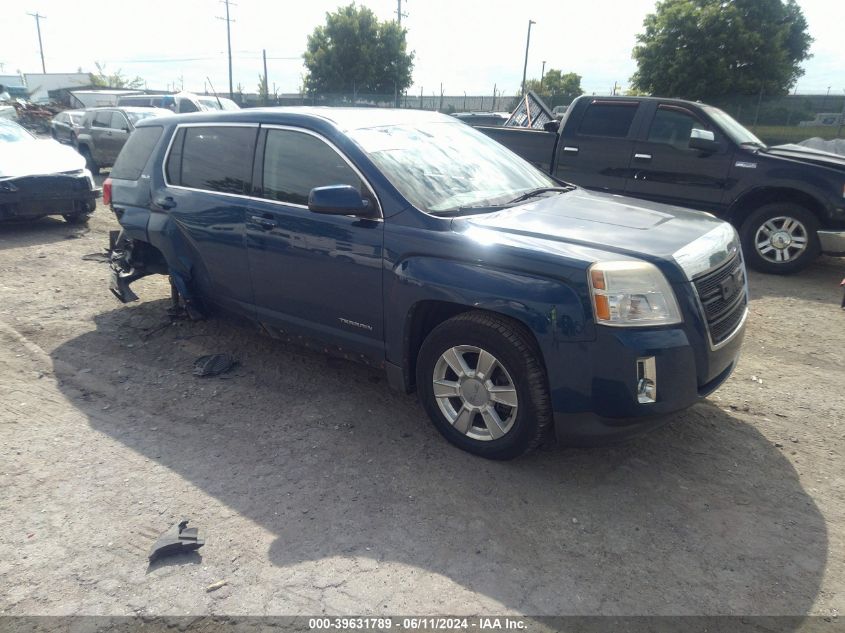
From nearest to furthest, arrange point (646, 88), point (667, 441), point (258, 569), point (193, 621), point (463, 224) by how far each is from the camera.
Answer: point (193, 621), point (258, 569), point (463, 224), point (667, 441), point (646, 88)

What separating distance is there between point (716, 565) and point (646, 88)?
3057cm

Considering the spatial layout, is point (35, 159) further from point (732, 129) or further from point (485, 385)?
point (732, 129)

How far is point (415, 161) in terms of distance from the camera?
3803 mm

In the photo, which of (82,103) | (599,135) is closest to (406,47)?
(82,103)

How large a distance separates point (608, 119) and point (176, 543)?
24.2 feet

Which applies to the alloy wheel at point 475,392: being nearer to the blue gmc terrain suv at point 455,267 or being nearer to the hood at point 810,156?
the blue gmc terrain suv at point 455,267

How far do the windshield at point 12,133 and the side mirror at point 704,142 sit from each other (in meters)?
9.81

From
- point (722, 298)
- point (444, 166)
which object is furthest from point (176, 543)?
point (722, 298)

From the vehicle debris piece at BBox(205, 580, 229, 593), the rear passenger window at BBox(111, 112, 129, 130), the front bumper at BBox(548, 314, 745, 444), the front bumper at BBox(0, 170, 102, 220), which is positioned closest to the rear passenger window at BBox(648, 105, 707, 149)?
the front bumper at BBox(548, 314, 745, 444)

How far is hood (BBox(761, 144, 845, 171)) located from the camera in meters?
6.90

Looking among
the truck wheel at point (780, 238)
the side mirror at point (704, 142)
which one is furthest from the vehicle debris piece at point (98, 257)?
the truck wheel at point (780, 238)

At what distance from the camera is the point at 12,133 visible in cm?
943

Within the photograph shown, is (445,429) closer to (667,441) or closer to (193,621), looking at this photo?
(667,441)

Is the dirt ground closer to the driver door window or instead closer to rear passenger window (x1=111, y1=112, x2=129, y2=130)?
the driver door window
